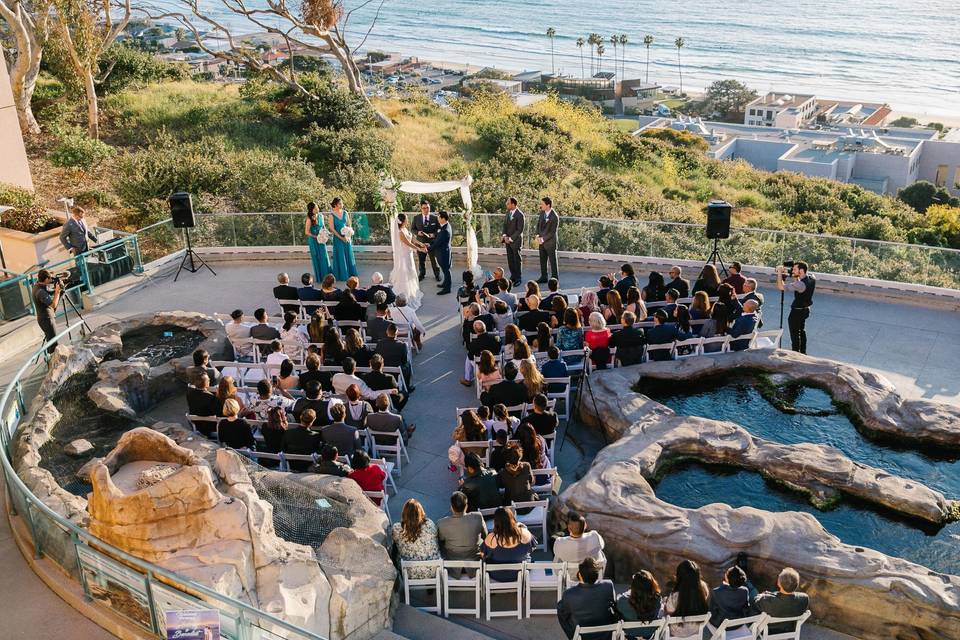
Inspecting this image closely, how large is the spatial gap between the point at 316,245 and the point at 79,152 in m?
18.8

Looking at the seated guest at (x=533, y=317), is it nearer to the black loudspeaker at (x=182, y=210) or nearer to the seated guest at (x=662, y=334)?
the seated guest at (x=662, y=334)

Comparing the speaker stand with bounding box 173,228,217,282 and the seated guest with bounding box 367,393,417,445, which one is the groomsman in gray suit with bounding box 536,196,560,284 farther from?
the speaker stand with bounding box 173,228,217,282

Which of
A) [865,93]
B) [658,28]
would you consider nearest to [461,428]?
[865,93]

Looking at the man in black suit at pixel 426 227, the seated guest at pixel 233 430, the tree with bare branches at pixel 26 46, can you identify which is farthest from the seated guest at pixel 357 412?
the tree with bare branches at pixel 26 46

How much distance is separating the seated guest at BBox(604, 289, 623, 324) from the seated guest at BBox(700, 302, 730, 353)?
4.18ft

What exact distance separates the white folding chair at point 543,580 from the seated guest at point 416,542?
2.95 feet

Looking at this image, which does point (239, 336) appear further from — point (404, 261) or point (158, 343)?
point (404, 261)

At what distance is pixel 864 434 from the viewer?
1139 cm

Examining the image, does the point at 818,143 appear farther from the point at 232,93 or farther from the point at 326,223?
the point at 326,223

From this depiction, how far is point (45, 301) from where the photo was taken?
45.9ft

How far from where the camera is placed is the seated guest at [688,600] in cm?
753

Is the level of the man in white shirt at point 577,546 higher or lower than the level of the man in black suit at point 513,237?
lower

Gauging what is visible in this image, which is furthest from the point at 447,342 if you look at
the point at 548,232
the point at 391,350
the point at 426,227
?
the point at 548,232

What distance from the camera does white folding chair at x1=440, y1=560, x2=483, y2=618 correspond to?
27.6 ft
